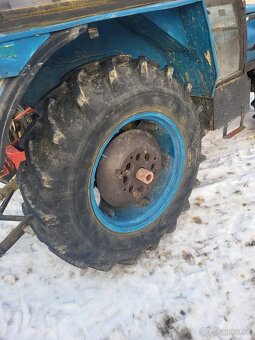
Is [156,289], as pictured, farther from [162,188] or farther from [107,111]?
[107,111]

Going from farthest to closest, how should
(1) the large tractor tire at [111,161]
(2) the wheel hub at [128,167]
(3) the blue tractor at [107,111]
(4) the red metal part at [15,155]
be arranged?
1. (4) the red metal part at [15,155]
2. (2) the wheel hub at [128,167]
3. (1) the large tractor tire at [111,161]
4. (3) the blue tractor at [107,111]

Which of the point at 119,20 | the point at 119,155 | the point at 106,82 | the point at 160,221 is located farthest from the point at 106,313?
the point at 119,20

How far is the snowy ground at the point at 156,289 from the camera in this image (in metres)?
2.02

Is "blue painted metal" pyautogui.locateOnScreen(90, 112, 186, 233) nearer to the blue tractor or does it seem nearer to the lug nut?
the blue tractor

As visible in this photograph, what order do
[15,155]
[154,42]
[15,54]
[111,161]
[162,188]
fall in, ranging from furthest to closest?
[162,188] → [154,42] → [15,155] → [111,161] → [15,54]

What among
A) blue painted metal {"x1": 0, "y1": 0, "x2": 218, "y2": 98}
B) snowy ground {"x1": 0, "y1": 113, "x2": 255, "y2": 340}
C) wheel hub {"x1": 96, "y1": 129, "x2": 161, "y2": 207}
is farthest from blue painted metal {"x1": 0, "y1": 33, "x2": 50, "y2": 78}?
snowy ground {"x1": 0, "y1": 113, "x2": 255, "y2": 340}

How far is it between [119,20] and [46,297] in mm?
1733

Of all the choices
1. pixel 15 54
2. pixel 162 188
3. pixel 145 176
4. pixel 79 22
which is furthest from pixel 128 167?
pixel 15 54

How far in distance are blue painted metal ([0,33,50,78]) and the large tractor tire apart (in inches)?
15.7

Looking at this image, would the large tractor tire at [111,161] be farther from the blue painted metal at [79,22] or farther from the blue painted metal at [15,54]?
the blue painted metal at [15,54]

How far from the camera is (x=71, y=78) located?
1.84m

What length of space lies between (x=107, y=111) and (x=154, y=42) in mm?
811

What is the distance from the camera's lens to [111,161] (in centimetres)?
215

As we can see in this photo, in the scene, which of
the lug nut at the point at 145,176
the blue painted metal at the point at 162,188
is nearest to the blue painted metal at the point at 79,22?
the blue painted metal at the point at 162,188
